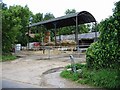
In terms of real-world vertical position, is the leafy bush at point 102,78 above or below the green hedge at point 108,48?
below

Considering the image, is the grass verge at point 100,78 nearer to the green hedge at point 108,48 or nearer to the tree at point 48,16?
the green hedge at point 108,48

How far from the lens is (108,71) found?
9281 millimetres

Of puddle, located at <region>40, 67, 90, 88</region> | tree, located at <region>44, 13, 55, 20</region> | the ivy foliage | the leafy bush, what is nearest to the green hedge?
the ivy foliage

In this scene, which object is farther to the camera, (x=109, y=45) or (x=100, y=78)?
(x=109, y=45)

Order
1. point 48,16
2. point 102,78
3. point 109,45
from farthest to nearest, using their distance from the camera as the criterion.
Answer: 1. point 48,16
2. point 109,45
3. point 102,78

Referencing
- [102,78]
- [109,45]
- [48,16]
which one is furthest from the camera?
[48,16]

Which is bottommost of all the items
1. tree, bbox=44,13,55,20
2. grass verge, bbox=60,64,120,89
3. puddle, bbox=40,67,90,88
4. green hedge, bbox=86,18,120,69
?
puddle, bbox=40,67,90,88

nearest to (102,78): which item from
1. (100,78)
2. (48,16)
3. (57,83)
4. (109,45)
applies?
(100,78)

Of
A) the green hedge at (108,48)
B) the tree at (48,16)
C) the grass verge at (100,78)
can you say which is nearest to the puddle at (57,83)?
the grass verge at (100,78)

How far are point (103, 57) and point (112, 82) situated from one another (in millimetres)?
1265

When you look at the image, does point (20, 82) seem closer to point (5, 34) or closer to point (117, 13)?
point (117, 13)

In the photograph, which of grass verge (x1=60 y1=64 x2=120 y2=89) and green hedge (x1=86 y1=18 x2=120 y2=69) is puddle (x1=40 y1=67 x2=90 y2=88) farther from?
green hedge (x1=86 y1=18 x2=120 y2=69)

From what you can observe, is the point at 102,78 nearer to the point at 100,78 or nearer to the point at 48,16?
the point at 100,78

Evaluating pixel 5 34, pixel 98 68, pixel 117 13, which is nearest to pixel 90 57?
pixel 98 68
